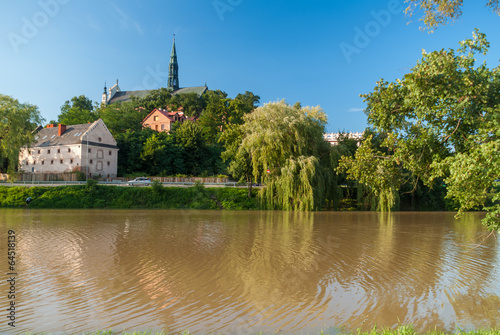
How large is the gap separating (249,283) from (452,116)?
19.2 feet

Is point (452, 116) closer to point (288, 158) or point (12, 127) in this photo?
point (288, 158)

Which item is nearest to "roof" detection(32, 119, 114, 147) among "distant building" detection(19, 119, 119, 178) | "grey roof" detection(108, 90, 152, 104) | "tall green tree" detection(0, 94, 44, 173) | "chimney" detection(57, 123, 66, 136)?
"distant building" detection(19, 119, 119, 178)

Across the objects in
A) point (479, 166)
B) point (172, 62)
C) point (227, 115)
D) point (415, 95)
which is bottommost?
point (479, 166)

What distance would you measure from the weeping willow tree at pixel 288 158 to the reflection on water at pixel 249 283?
49.3 ft

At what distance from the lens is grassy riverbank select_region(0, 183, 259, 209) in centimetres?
3559

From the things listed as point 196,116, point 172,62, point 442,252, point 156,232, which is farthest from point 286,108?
point 172,62

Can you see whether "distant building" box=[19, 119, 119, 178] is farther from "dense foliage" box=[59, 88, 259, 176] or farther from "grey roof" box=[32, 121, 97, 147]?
"dense foliage" box=[59, 88, 259, 176]

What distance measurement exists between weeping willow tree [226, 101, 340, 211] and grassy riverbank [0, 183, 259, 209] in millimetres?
3873

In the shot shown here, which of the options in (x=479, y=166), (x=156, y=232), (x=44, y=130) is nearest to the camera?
(x=479, y=166)

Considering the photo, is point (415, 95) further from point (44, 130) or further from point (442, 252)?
point (44, 130)

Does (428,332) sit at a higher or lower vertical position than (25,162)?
lower

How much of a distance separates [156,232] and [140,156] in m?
40.0

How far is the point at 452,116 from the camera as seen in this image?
7.73 m

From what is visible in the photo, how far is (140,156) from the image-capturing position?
55.9 meters
